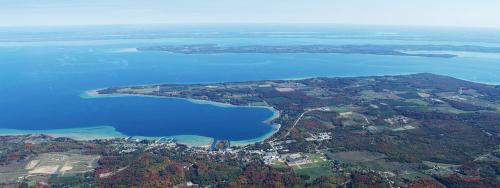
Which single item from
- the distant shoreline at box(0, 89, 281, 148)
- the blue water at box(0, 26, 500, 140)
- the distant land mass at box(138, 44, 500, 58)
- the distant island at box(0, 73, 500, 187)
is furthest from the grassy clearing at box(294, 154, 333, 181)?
the distant land mass at box(138, 44, 500, 58)

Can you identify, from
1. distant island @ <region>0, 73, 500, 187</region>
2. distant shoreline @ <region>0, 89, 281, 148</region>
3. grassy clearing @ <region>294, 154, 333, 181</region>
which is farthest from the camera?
distant shoreline @ <region>0, 89, 281, 148</region>

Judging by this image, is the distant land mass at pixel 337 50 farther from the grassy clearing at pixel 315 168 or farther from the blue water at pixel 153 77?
the grassy clearing at pixel 315 168

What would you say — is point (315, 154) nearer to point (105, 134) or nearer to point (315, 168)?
point (315, 168)

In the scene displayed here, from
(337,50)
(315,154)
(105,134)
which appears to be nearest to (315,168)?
(315,154)

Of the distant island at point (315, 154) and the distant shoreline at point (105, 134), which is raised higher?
the distant island at point (315, 154)

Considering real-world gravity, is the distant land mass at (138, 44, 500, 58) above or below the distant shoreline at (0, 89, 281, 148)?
above

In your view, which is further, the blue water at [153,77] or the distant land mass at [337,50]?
the distant land mass at [337,50]

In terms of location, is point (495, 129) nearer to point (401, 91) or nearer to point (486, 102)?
point (486, 102)

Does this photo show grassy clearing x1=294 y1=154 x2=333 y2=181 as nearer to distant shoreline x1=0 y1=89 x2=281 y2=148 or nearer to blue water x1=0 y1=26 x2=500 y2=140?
distant shoreline x1=0 y1=89 x2=281 y2=148

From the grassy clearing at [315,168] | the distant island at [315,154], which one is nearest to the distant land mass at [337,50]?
the distant island at [315,154]

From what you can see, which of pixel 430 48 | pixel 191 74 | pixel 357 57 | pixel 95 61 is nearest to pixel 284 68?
pixel 191 74

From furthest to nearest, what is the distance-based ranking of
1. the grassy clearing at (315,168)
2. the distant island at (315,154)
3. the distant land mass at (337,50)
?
1. the distant land mass at (337,50)
2. the grassy clearing at (315,168)
3. the distant island at (315,154)
